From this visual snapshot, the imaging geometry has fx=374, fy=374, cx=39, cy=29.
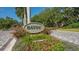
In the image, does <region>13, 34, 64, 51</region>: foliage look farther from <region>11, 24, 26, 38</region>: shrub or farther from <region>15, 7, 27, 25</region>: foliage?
<region>15, 7, 27, 25</region>: foliage

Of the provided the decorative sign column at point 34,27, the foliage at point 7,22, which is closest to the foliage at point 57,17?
the decorative sign column at point 34,27

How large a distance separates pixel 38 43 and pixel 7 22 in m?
0.28

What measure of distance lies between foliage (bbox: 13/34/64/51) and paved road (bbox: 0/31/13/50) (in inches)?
2.7

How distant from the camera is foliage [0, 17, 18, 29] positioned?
274cm

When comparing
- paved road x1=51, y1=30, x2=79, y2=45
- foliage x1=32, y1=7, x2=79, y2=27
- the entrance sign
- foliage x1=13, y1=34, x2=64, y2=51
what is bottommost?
foliage x1=13, y1=34, x2=64, y2=51

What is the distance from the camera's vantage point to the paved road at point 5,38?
9.02ft

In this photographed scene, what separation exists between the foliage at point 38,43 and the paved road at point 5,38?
0.07 meters

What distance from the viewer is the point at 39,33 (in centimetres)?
275

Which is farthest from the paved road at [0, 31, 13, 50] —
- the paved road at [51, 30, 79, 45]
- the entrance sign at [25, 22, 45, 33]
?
the paved road at [51, 30, 79, 45]

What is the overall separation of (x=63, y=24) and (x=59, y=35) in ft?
0.29

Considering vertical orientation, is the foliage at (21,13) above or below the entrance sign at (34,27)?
above

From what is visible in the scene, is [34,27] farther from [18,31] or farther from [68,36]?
[68,36]

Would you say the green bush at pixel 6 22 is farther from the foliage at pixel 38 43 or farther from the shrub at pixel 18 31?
the foliage at pixel 38 43
